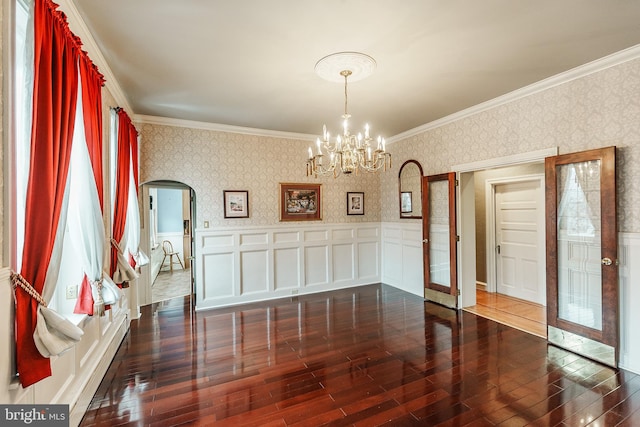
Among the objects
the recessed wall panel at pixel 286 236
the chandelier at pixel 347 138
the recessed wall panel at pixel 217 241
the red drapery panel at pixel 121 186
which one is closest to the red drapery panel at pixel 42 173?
the red drapery panel at pixel 121 186

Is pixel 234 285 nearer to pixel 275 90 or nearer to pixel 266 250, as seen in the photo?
pixel 266 250

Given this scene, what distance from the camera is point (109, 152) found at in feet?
10.2

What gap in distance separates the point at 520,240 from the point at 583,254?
2134 mm

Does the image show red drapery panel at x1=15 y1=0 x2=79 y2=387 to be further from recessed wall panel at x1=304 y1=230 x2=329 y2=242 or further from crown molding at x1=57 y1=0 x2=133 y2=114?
recessed wall panel at x1=304 y1=230 x2=329 y2=242

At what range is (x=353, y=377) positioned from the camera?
106 inches

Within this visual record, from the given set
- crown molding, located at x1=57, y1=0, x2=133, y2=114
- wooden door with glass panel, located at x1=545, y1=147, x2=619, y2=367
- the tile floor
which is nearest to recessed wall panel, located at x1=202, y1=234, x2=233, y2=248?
the tile floor

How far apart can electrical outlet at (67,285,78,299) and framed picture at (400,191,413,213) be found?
479 centimetres

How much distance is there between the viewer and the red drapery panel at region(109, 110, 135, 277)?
3061mm

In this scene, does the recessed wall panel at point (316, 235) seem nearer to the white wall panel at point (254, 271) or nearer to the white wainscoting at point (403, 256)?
the white wall panel at point (254, 271)

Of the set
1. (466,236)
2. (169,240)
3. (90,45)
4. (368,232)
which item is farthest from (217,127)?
(169,240)

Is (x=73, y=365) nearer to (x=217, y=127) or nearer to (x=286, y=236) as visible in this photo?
(x=286, y=236)

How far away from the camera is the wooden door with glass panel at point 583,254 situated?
281 cm

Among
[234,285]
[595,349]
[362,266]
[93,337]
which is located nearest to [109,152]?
[93,337]

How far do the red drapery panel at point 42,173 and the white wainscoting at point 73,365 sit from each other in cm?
5
